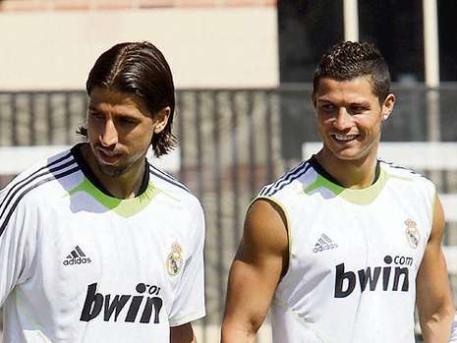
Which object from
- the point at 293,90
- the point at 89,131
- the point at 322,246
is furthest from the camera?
the point at 293,90

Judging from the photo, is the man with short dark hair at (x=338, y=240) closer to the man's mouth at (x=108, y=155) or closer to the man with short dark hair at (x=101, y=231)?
the man with short dark hair at (x=101, y=231)

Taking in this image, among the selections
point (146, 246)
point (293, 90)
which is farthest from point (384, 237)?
point (293, 90)

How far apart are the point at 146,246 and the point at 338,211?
0.81 m

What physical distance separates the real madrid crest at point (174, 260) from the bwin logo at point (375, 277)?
1.96 ft

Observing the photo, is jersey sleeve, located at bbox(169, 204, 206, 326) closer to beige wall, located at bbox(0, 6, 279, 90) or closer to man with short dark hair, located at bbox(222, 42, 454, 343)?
man with short dark hair, located at bbox(222, 42, 454, 343)

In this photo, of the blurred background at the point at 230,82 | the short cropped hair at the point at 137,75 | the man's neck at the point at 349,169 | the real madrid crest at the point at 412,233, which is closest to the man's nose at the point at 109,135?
the short cropped hair at the point at 137,75

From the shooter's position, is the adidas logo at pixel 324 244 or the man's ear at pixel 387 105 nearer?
the adidas logo at pixel 324 244

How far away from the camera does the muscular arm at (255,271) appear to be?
5039mm

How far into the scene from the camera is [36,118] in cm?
880

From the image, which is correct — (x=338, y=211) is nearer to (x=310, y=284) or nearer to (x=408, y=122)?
(x=310, y=284)

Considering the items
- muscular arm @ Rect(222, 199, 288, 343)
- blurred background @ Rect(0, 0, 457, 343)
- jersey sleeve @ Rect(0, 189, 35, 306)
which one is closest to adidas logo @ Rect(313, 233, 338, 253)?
muscular arm @ Rect(222, 199, 288, 343)

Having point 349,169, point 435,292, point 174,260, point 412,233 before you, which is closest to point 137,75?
point 174,260

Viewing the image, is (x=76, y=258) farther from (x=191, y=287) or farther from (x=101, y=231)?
(x=191, y=287)

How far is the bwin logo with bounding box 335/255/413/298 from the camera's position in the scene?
505cm
